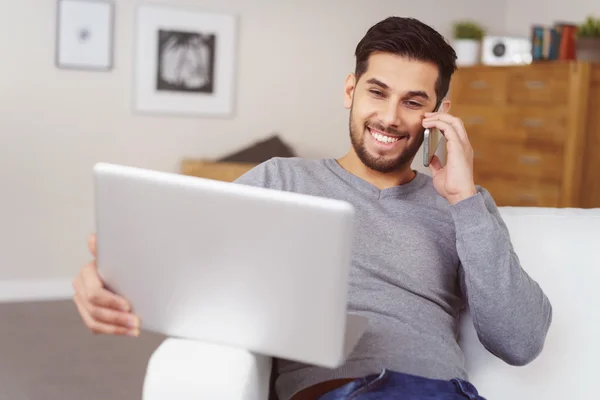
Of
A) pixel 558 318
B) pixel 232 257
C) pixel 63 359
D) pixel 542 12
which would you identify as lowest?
pixel 63 359

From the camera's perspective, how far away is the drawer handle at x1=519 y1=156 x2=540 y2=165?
4687 mm

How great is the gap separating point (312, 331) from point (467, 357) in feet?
2.38

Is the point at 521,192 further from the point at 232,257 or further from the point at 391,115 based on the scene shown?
the point at 232,257

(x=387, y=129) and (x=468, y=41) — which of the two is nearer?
(x=387, y=129)

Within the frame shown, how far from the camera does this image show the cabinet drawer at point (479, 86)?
4902 mm

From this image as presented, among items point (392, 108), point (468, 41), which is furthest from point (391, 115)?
point (468, 41)

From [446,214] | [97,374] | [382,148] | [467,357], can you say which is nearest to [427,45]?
[382,148]

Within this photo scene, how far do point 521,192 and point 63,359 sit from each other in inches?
110

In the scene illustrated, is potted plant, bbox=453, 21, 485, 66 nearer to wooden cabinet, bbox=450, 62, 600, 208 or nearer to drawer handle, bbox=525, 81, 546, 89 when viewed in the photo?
wooden cabinet, bbox=450, 62, 600, 208

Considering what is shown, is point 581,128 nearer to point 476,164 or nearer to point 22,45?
point 476,164

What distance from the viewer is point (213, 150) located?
4.91 meters

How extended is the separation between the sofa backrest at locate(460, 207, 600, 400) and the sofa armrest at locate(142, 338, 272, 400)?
663mm

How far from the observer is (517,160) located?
190 inches

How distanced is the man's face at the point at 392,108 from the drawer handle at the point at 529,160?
10.2ft
